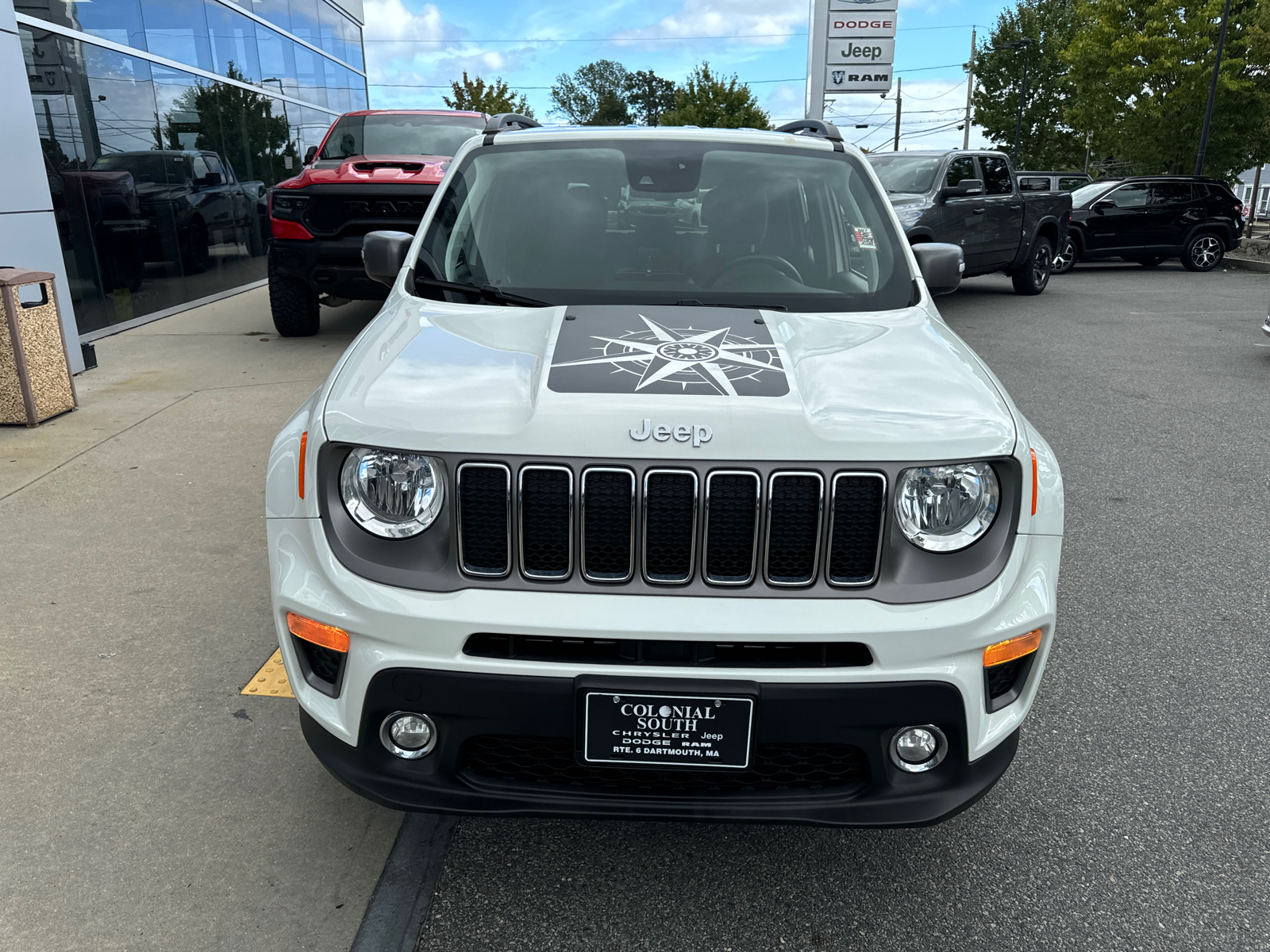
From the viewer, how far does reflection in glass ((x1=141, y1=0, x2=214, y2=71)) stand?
445 inches

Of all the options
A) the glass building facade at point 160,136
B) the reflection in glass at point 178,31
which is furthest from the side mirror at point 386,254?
the reflection in glass at point 178,31

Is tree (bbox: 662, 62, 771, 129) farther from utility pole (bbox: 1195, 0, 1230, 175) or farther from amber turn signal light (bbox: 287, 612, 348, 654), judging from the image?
amber turn signal light (bbox: 287, 612, 348, 654)

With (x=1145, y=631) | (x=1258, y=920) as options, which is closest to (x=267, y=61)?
(x=1145, y=631)

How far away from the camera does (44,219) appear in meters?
7.63

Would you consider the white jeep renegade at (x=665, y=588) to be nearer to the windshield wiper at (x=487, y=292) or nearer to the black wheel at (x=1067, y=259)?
the windshield wiper at (x=487, y=292)

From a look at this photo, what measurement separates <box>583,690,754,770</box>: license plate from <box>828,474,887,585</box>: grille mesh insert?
35 centimetres

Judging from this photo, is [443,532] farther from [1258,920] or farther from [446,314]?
[1258,920]

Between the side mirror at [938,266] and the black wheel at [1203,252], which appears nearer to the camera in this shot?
the side mirror at [938,266]

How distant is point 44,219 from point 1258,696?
27.7ft

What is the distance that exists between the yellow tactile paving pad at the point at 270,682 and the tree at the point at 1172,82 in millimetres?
24893

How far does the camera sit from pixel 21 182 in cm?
736

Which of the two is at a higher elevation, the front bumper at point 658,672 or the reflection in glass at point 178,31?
the reflection in glass at point 178,31

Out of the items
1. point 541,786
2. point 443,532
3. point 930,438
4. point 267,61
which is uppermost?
point 267,61

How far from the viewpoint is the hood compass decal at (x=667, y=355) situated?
2166mm
